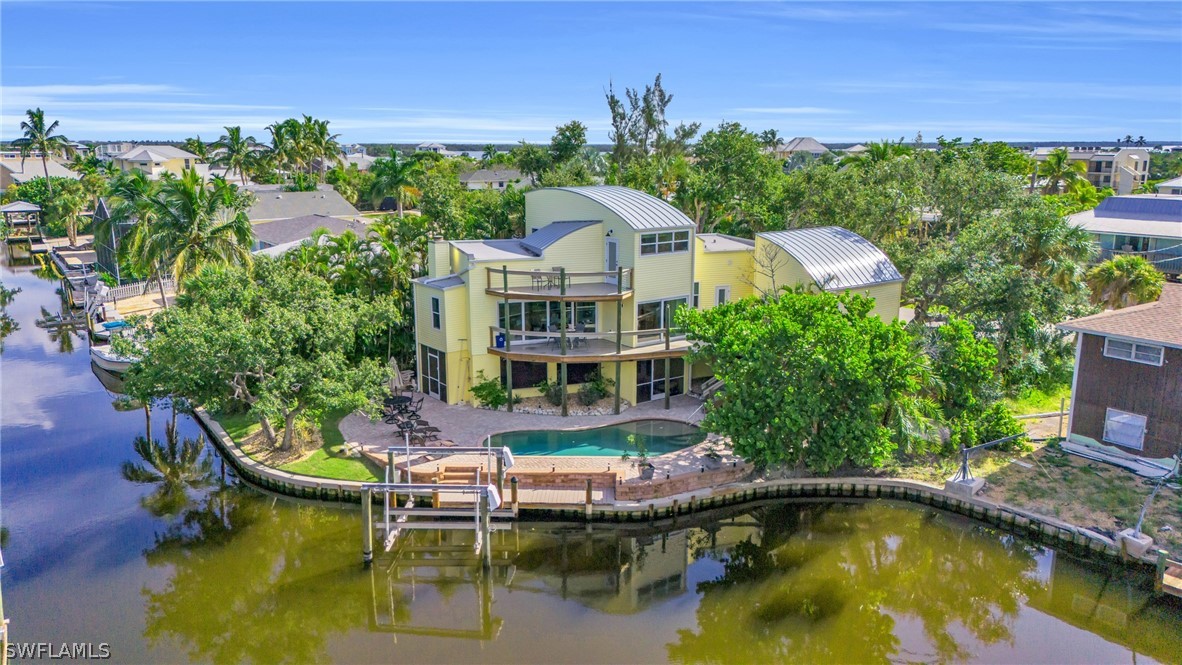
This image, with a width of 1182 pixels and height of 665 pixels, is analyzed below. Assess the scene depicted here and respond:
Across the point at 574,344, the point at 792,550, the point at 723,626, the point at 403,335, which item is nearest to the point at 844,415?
the point at 792,550

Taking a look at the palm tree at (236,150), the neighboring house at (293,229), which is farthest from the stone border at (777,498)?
the palm tree at (236,150)

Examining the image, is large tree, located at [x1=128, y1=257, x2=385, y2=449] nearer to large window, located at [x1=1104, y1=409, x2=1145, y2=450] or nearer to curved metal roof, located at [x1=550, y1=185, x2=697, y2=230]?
curved metal roof, located at [x1=550, y1=185, x2=697, y2=230]

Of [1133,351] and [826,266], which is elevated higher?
[826,266]

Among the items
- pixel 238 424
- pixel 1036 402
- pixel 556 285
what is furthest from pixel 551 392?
pixel 1036 402

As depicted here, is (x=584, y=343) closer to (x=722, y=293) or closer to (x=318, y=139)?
(x=722, y=293)

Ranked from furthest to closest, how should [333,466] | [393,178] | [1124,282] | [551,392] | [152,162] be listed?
[152,162]
[393,178]
[1124,282]
[551,392]
[333,466]

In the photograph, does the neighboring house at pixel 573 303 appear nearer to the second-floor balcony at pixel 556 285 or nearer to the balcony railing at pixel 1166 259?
the second-floor balcony at pixel 556 285

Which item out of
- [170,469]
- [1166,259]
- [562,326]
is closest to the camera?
[170,469]
